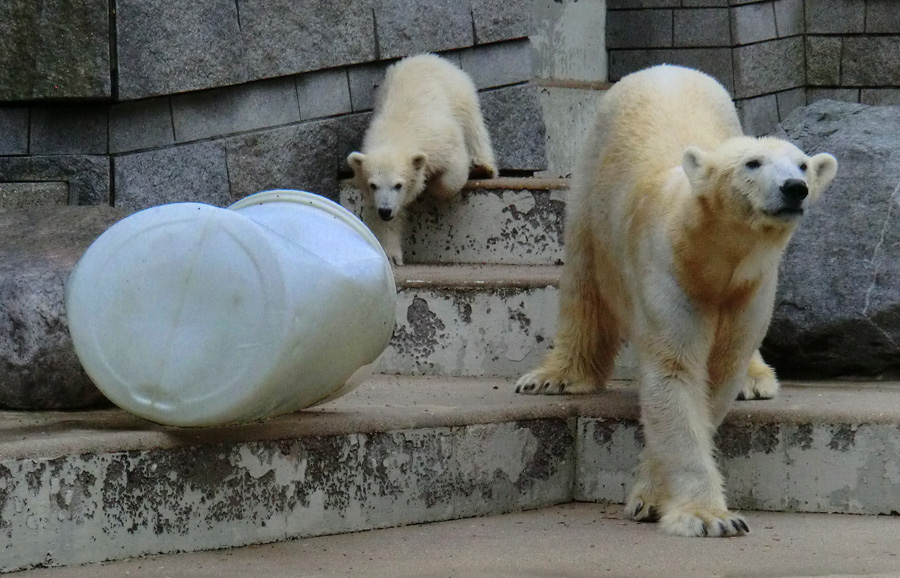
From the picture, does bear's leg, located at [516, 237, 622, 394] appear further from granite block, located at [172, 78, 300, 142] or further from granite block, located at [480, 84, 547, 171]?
granite block, located at [480, 84, 547, 171]

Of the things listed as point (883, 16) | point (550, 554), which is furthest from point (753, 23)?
point (550, 554)

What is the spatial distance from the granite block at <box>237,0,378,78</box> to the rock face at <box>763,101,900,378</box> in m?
2.24

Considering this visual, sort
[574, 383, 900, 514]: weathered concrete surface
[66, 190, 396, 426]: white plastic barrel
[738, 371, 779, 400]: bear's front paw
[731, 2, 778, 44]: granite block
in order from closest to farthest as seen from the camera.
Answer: [66, 190, 396, 426]: white plastic barrel < [574, 383, 900, 514]: weathered concrete surface < [738, 371, 779, 400]: bear's front paw < [731, 2, 778, 44]: granite block

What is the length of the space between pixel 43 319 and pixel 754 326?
5.95 feet

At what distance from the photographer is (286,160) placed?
18.5 ft

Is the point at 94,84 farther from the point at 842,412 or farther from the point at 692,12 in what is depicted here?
the point at 692,12

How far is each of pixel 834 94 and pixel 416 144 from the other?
3134mm

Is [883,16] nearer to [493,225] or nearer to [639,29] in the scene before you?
[639,29]

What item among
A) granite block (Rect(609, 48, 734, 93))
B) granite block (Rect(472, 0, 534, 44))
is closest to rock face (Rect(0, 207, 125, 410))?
granite block (Rect(472, 0, 534, 44))

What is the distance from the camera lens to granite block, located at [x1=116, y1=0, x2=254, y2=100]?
509cm

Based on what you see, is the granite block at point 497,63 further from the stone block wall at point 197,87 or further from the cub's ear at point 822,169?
the cub's ear at point 822,169

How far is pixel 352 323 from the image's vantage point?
3.16 m

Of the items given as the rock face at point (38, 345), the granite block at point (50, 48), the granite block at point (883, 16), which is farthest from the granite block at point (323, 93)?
the granite block at point (883, 16)

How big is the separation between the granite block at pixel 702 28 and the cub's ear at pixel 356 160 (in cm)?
294
